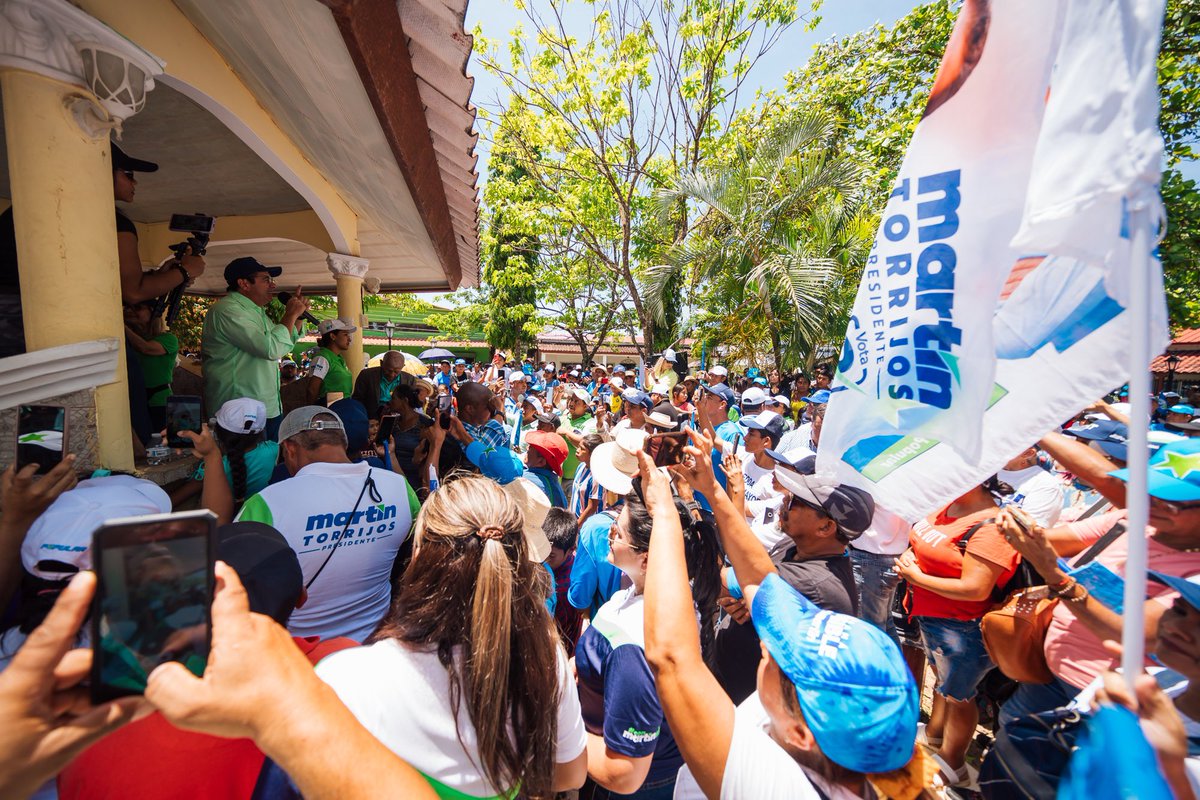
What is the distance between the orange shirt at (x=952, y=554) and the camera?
250 cm

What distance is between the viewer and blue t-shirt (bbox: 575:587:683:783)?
150 cm

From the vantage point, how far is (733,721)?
117 centimetres

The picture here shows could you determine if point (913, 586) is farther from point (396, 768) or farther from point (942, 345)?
point (396, 768)

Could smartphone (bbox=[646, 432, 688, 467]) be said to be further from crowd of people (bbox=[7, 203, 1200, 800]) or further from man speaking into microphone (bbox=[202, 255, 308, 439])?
man speaking into microphone (bbox=[202, 255, 308, 439])

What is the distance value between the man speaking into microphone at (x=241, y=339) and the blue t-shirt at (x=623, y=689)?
2.49 meters

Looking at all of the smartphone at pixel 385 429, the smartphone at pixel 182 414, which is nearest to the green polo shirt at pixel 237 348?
the smartphone at pixel 182 414

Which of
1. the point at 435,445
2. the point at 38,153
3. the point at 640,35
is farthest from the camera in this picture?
the point at 640,35

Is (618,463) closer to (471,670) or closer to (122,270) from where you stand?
(471,670)

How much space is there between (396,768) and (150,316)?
3.57 metres

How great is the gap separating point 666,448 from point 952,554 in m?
1.95

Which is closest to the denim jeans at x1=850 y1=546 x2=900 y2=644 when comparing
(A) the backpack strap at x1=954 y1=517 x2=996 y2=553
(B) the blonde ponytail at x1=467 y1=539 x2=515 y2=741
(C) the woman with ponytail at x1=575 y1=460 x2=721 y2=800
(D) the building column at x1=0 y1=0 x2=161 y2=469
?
(A) the backpack strap at x1=954 y1=517 x2=996 y2=553

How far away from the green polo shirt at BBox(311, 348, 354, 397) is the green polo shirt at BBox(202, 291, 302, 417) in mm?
1121

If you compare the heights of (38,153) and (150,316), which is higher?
(38,153)

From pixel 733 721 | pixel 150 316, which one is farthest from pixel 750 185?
pixel 733 721
